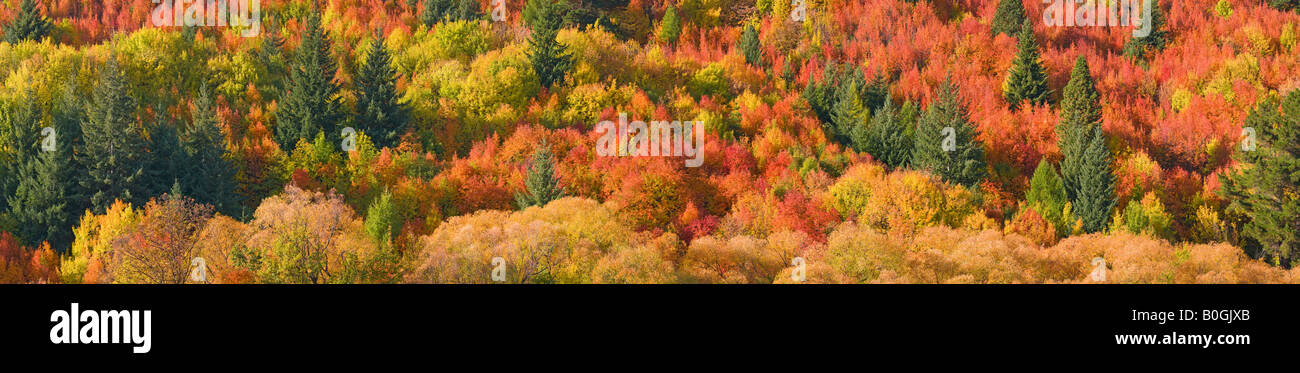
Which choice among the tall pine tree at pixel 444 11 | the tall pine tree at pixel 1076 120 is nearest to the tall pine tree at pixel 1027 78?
the tall pine tree at pixel 1076 120

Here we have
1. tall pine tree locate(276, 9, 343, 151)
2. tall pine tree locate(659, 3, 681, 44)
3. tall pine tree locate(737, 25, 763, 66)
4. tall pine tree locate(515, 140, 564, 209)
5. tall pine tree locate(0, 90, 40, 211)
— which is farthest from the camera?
tall pine tree locate(659, 3, 681, 44)

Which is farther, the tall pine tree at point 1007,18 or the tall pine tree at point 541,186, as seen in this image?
the tall pine tree at point 1007,18

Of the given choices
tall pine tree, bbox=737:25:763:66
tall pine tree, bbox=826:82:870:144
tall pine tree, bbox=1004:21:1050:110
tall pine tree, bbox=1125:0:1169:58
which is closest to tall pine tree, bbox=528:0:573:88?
tall pine tree, bbox=737:25:763:66

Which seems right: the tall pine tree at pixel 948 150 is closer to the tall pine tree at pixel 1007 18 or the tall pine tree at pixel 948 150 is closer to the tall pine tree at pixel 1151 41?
the tall pine tree at pixel 1007 18

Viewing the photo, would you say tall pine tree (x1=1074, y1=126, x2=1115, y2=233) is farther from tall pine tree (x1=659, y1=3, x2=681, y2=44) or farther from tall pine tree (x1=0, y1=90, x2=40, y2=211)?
tall pine tree (x1=0, y1=90, x2=40, y2=211)

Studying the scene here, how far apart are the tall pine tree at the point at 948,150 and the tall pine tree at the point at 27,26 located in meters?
59.0

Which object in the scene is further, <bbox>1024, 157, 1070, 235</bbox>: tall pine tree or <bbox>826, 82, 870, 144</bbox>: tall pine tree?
<bbox>826, 82, 870, 144</bbox>: tall pine tree

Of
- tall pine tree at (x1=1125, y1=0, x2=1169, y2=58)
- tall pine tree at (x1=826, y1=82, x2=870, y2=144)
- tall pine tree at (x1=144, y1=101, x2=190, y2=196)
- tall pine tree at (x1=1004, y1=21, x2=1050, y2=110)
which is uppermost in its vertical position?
tall pine tree at (x1=1125, y1=0, x2=1169, y2=58)

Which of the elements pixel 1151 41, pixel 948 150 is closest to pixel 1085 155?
pixel 948 150

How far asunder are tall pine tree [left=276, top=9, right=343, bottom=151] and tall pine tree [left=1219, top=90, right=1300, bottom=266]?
172 ft

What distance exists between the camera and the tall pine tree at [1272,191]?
243 ft

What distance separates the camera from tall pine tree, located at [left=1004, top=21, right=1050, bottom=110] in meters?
95.6

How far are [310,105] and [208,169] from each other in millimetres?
10628

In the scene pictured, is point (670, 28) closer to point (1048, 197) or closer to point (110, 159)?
point (1048, 197)
